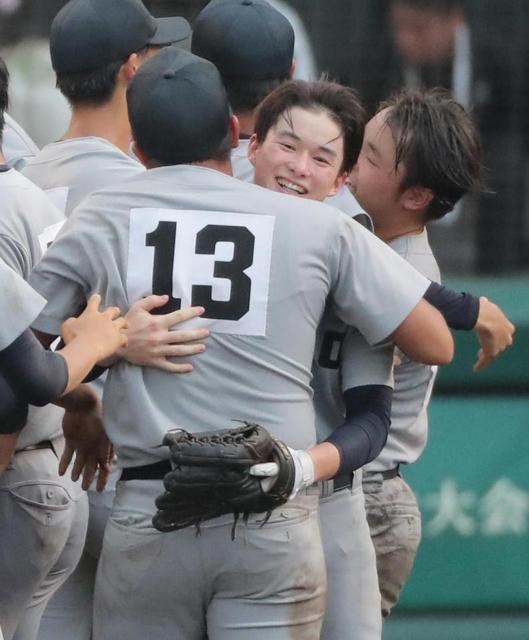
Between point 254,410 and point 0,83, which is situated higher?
point 0,83

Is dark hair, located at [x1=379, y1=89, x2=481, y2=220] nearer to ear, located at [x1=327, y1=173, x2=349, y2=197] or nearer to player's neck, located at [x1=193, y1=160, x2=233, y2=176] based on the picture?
ear, located at [x1=327, y1=173, x2=349, y2=197]

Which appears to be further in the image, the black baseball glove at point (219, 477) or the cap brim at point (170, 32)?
the cap brim at point (170, 32)

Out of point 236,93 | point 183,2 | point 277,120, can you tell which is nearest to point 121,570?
point 277,120

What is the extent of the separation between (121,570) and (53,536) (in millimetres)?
503

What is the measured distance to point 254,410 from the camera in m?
3.21

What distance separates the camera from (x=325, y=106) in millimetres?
3514

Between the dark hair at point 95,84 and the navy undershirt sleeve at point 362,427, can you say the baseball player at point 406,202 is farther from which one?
the dark hair at point 95,84

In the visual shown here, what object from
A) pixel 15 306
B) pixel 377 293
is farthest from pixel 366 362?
pixel 15 306

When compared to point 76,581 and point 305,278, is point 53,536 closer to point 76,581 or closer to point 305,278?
point 76,581

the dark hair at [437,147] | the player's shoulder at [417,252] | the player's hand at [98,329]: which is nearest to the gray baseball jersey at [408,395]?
the player's shoulder at [417,252]

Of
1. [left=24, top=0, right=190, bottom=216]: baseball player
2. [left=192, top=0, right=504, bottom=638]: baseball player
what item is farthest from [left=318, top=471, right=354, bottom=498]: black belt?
[left=24, top=0, right=190, bottom=216]: baseball player

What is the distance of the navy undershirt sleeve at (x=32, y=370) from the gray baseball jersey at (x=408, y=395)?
Answer: 3.62 feet

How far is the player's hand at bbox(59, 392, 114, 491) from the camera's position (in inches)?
140

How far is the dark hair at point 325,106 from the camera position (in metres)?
3.52
